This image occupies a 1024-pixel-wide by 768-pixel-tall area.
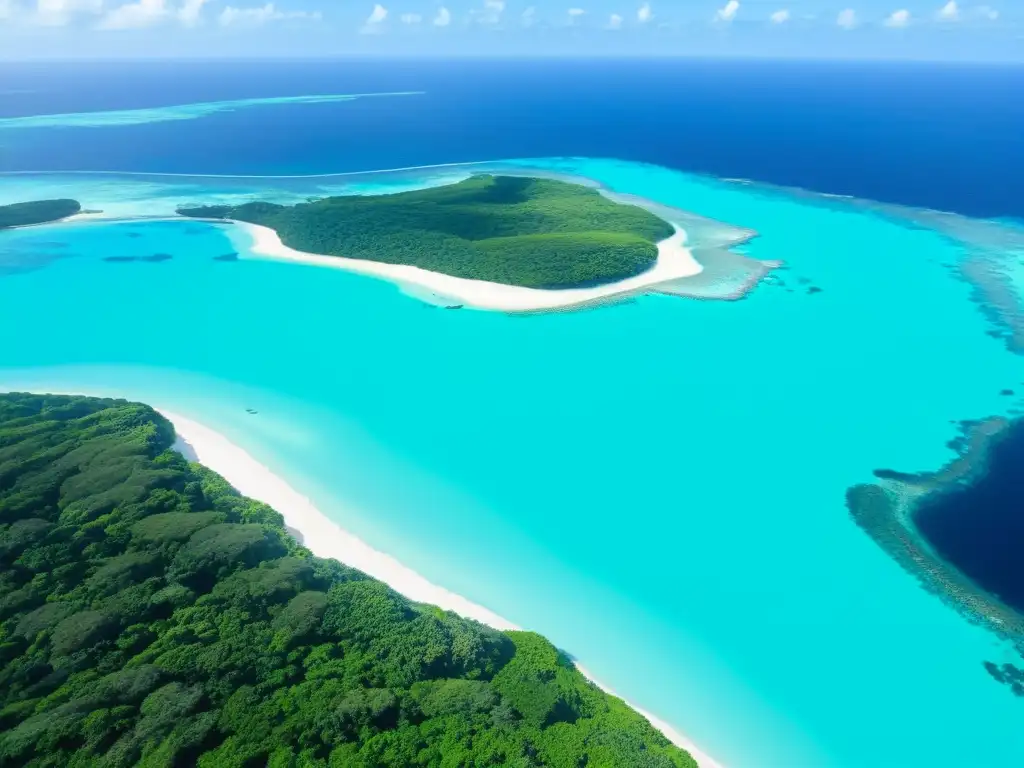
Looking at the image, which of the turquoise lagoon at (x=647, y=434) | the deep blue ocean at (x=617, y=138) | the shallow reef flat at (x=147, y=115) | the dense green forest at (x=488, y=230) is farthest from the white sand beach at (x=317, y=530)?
the shallow reef flat at (x=147, y=115)

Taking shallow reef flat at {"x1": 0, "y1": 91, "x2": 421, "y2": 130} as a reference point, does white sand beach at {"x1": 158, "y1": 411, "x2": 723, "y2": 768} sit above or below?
above

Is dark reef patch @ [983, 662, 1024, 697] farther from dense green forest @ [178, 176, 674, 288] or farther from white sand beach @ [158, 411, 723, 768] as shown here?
dense green forest @ [178, 176, 674, 288]

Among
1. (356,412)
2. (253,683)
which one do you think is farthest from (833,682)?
(356,412)

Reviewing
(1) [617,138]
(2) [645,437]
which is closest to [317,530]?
(2) [645,437]

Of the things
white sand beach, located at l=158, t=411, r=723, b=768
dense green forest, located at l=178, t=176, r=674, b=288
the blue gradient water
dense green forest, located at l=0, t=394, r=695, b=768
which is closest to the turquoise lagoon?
the blue gradient water

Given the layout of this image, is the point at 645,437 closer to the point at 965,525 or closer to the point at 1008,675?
the point at 965,525
